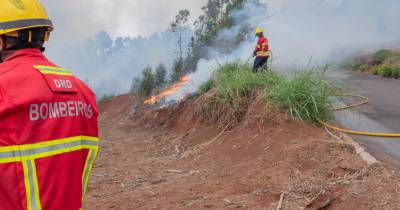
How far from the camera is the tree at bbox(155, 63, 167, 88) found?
648 inches

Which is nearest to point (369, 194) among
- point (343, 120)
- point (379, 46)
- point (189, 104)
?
point (343, 120)

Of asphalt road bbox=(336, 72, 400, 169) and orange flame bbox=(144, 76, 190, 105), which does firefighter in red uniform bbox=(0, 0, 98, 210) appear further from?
orange flame bbox=(144, 76, 190, 105)

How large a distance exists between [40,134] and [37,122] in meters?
0.05

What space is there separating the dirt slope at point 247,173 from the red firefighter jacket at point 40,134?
9.19ft

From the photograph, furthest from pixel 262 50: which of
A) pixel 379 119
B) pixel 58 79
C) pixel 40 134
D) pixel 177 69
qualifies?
pixel 40 134

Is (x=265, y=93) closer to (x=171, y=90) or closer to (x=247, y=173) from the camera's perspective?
(x=247, y=173)

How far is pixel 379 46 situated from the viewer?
1028 inches

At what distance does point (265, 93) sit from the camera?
758cm

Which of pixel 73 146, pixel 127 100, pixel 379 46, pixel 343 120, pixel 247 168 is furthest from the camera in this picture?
pixel 379 46

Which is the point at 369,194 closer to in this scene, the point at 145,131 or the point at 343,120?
the point at 343,120

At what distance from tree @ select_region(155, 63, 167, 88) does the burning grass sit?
247 inches

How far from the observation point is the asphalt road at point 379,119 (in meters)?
6.28

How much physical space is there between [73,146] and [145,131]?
10.5m

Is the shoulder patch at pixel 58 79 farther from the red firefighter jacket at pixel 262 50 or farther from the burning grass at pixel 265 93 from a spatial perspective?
the red firefighter jacket at pixel 262 50
